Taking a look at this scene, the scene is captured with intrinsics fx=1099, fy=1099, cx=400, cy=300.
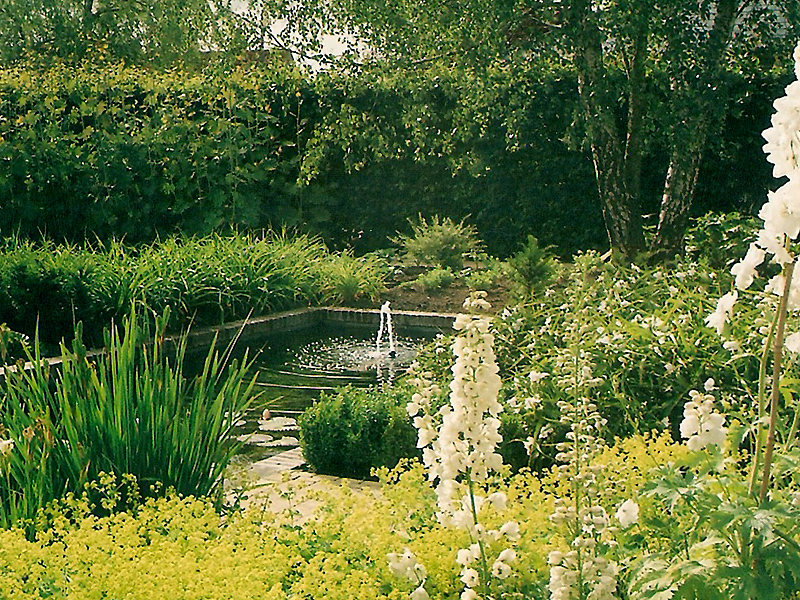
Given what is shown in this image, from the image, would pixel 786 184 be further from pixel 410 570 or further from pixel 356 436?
pixel 356 436

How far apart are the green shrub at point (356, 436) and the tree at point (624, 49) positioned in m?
5.11

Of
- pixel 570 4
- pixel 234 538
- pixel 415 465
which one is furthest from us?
pixel 570 4

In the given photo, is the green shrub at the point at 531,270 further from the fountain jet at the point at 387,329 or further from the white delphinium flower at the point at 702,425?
the white delphinium flower at the point at 702,425

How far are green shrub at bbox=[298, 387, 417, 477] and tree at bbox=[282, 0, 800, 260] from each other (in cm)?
511

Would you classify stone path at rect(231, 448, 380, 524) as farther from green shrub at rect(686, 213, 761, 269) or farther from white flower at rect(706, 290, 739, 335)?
green shrub at rect(686, 213, 761, 269)

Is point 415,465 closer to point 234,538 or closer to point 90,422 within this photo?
point 234,538

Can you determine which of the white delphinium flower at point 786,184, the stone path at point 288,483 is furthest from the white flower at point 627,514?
the stone path at point 288,483

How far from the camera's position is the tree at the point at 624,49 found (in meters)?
9.41

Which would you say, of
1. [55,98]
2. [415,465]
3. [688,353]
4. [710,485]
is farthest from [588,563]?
[55,98]

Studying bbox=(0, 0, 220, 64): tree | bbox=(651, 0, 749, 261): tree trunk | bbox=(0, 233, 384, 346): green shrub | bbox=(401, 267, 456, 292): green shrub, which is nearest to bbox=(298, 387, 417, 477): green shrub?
bbox=(0, 233, 384, 346): green shrub

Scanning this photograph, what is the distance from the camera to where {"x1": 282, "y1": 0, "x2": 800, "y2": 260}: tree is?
371 inches

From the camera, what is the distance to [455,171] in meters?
12.6

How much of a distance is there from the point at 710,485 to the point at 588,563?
11.6 inches

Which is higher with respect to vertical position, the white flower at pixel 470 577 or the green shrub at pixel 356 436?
the white flower at pixel 470 577
